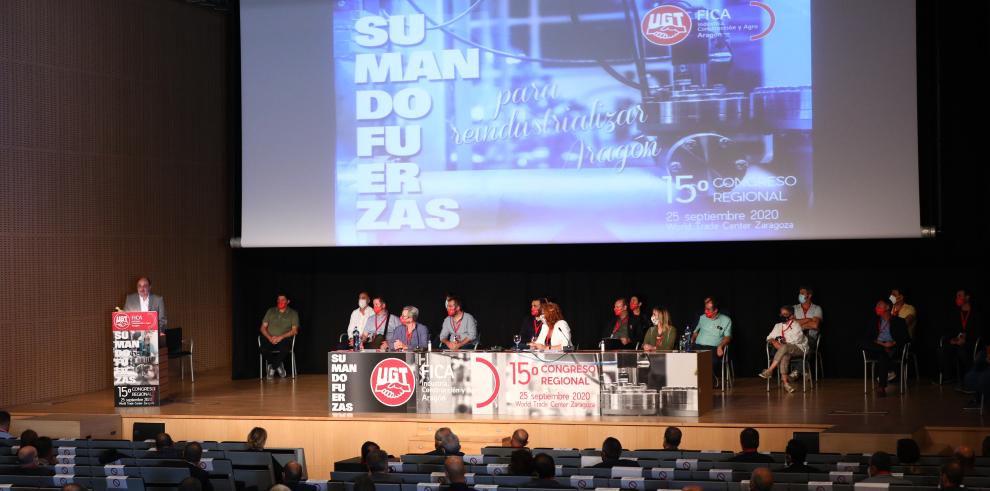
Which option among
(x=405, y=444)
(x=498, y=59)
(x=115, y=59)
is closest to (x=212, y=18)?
(x=115, y=59)

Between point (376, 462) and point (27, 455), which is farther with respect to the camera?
point (27, 455)

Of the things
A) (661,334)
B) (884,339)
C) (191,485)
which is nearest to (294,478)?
(191,485)

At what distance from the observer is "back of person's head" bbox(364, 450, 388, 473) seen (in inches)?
269

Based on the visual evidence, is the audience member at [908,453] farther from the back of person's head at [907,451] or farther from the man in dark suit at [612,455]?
the man in dark suit at [612,455]

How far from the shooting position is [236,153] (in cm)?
1417

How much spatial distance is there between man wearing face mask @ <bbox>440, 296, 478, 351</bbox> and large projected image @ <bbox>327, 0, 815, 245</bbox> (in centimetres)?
71

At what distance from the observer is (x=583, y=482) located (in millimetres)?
6547

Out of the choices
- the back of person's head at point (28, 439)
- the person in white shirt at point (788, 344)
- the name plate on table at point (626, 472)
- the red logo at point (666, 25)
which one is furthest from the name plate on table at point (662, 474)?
the red logo at point (666, 25)

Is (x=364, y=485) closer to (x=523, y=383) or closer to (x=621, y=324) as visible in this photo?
(x=523, y=383)

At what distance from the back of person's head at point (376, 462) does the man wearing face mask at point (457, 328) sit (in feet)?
19.8

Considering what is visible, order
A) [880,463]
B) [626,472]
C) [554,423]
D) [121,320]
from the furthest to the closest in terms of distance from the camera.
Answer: [121,320], [554,423], [626,472], [880,463]

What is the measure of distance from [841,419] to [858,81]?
351 cm

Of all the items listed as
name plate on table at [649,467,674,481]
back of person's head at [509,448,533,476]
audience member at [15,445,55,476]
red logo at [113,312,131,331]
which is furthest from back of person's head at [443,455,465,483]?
red logo at [113,312,131,331]

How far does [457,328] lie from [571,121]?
2.52 m
